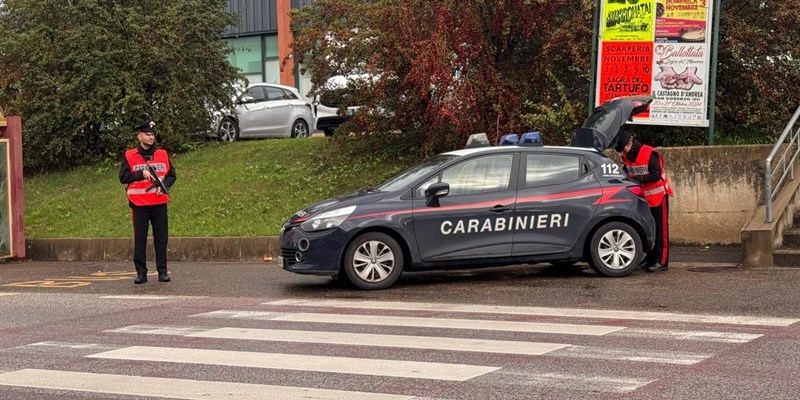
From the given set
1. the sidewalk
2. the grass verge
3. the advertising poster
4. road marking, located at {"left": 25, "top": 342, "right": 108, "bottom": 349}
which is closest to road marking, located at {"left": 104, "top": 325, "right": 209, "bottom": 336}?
road marking, located at {"left": 25, "top": 342, "right": 108, "bottom": 349}

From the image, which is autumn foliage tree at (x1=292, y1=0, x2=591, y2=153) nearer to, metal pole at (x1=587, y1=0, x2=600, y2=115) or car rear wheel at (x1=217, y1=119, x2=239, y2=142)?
metal pole at (x1=587, y1=0, x2=600, y2=115)

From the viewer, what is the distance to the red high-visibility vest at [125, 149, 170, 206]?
12852mm

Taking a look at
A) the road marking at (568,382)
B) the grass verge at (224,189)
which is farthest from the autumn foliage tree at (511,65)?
the road marking at (568,382)

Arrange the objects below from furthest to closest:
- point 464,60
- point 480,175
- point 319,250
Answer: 1. point 464,60
2. point 480,175
3. point 319,250

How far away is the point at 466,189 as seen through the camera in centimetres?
1181

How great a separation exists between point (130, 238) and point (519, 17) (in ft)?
22.2

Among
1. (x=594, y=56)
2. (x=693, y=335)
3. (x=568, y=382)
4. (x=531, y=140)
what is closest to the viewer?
(x=568, y=382)

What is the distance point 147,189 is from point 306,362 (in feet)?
19.2

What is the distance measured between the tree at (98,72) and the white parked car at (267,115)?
1663mm

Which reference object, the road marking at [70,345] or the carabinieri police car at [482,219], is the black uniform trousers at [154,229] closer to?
the carabinieri police car at [482,219]

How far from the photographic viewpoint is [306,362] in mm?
7625

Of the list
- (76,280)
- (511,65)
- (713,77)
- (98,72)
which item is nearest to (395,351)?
(76,280)

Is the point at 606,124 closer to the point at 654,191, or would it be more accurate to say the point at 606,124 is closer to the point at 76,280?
the point at 654,191

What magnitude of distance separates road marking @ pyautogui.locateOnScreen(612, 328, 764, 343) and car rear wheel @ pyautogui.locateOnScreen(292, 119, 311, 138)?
1738 centimetres
